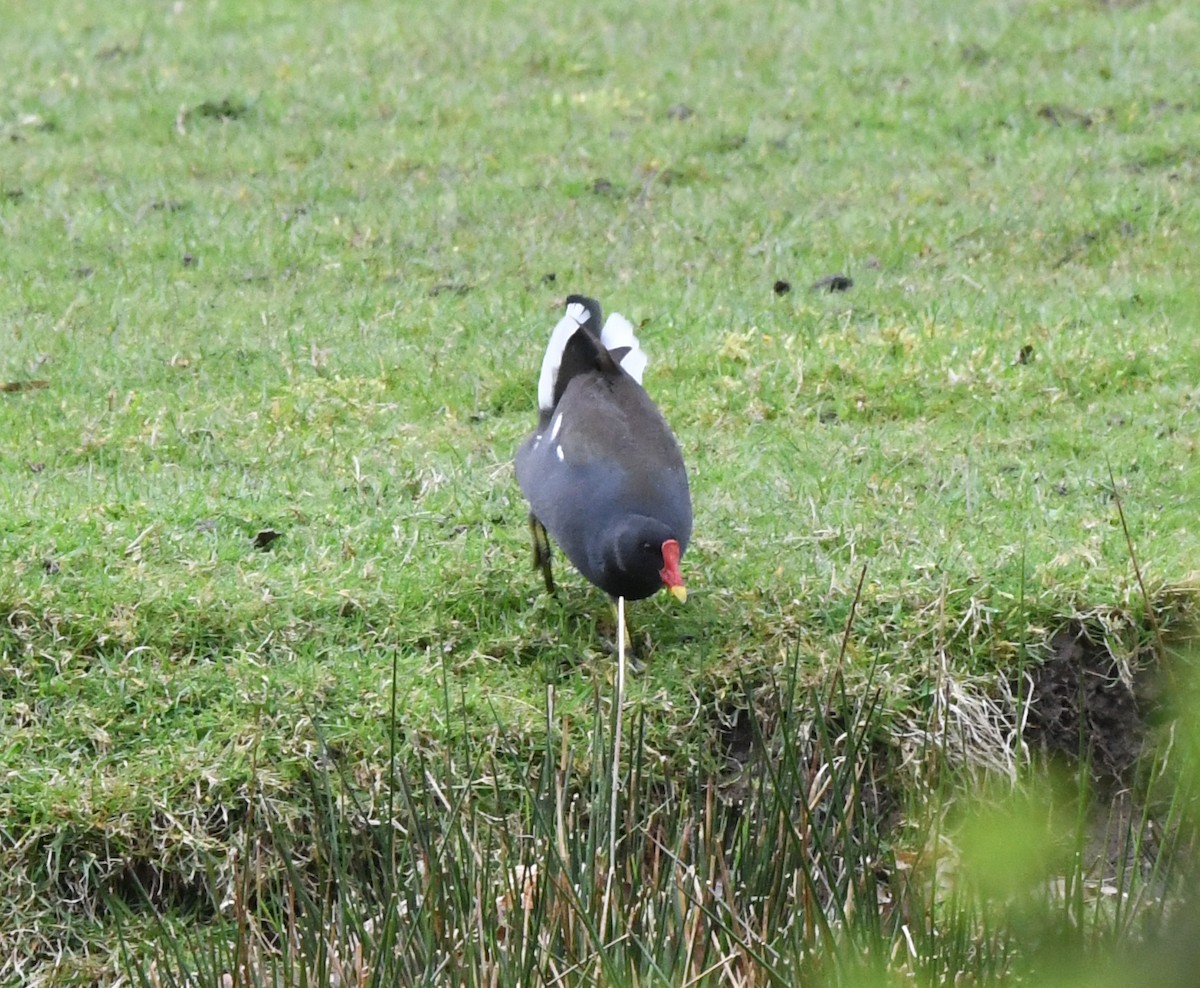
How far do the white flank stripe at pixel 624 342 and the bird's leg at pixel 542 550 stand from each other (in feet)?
2.19

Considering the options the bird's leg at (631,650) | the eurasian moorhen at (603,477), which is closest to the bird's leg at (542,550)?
the eurasian moorhen at (603,477)

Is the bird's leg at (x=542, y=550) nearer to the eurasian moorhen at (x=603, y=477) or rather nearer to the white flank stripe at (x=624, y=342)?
the eurasian moorhen at (x=603, y=477)

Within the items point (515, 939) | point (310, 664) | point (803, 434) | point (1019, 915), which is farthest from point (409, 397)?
point (1019, 915)

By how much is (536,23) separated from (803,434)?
240 inches

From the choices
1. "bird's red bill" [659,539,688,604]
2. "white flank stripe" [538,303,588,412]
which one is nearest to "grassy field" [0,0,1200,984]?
"bird's red bill" [659,539,688,604]

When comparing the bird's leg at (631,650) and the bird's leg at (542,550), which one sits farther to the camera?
the bird's leg at (542,550)

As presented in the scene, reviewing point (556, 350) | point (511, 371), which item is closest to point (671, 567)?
point (556, 350)

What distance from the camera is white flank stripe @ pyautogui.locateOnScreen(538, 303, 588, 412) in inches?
208

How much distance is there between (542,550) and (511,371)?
1702mm

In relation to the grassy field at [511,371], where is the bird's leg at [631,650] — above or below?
below

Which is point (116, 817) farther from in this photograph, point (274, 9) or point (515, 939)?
point (274, 9)

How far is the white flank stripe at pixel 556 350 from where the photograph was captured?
5293 mm

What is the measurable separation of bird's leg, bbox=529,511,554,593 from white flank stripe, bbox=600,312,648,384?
0.67 m

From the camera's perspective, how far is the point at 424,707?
186 inches
